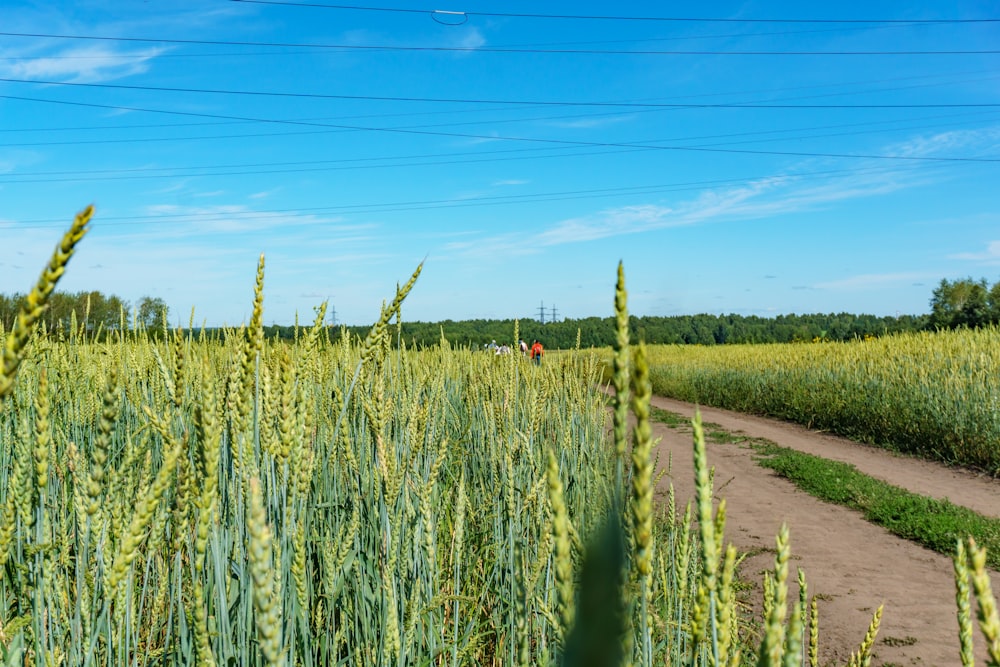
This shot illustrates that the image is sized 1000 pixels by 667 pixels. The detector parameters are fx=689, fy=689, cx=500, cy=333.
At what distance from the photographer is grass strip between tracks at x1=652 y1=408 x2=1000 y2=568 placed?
19.7ft

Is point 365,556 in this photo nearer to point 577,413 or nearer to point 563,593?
point 563,593

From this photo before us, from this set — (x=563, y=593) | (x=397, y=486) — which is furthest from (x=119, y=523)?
(x=563, y=593)

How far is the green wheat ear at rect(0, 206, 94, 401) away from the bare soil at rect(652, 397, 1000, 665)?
1517 millimetres

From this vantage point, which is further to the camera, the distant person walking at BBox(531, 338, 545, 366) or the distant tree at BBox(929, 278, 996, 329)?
the distant tree at BBox(929, 278, 996, 329)

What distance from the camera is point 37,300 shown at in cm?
51

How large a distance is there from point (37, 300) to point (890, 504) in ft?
26.4

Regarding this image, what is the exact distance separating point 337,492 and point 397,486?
3.92ft

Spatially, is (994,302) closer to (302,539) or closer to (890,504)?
(890,504)

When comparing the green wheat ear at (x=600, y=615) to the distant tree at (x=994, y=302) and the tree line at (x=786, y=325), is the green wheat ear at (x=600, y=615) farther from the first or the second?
the distant tree at (x=994, y=302)

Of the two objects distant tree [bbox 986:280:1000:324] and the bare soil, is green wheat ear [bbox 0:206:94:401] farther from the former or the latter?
distant tree [bbox 986:280:1000:324]

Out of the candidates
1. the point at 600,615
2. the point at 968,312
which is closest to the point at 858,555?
the point at 600,615

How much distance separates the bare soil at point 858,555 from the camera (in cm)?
413

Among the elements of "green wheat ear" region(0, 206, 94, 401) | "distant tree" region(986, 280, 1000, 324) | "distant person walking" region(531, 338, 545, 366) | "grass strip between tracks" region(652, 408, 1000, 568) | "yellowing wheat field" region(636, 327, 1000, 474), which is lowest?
"grass strip between tracks" region(652, 408, 1000, 568)

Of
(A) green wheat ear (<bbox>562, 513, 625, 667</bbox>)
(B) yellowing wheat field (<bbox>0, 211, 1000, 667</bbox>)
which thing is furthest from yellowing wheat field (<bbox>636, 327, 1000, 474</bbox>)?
(A) green wheat ear (<bbox>562, 513, 625, 667</bbox>)
